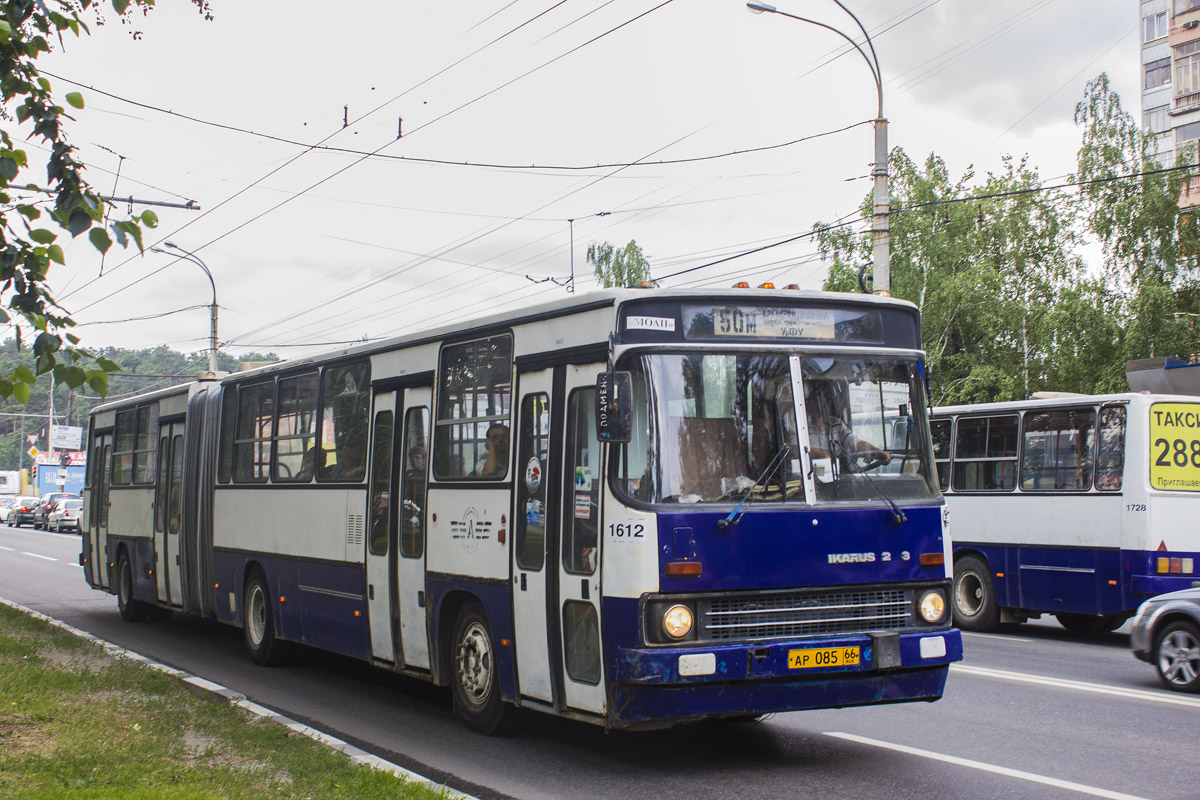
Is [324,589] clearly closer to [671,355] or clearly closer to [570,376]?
[570,376]

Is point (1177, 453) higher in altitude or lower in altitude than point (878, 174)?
lower

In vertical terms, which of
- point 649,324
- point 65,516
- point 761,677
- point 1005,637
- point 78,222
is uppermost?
point 78,222

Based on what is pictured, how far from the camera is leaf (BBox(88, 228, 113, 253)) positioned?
564 cm

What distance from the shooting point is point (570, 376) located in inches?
330

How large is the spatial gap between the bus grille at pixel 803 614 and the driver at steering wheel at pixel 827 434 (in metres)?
0.88

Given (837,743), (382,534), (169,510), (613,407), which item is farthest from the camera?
(169,510)

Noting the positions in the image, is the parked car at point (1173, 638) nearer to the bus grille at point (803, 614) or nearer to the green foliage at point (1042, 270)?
the bus grille at point (803, 614)

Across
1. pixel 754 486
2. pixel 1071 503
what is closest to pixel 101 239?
pixel 754 486

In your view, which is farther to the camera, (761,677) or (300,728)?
(300,728)

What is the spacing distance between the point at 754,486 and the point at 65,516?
5425 centimetres

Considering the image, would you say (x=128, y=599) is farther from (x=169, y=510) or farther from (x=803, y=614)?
(x=803, y=614)

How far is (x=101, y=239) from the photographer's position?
5.66 meters

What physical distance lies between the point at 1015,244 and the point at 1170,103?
1573 centimetres

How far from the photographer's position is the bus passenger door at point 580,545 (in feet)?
25.6
